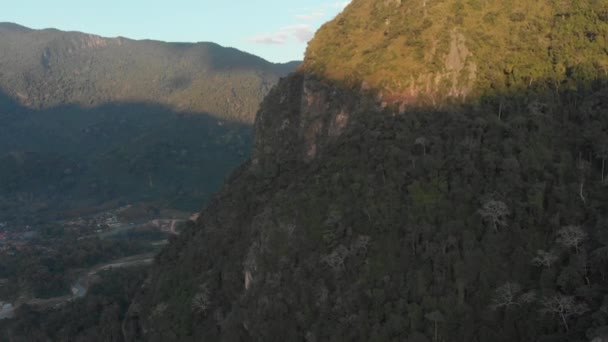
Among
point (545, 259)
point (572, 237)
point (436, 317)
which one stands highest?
point (572, 237)

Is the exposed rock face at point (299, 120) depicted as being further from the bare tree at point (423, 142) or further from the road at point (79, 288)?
the road at point (79, 288)

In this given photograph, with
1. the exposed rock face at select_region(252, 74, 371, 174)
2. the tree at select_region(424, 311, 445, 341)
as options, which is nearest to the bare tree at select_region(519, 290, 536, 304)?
the tree at select_region(424, 311, 445, 341)

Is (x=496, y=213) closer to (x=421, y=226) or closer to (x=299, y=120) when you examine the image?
(x=421, y=226)

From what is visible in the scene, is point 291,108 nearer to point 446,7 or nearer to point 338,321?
point 446,7

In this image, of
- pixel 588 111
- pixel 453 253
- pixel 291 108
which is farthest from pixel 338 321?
pixel 291 108

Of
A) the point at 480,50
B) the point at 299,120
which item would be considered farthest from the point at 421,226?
the point at 299,120

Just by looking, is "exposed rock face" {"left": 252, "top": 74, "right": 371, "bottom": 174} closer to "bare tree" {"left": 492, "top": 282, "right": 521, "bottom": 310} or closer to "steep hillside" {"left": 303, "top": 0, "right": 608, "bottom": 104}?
"steep hillside" {"left": 303, "top": 0, "right": 608, "bottom": 104}
